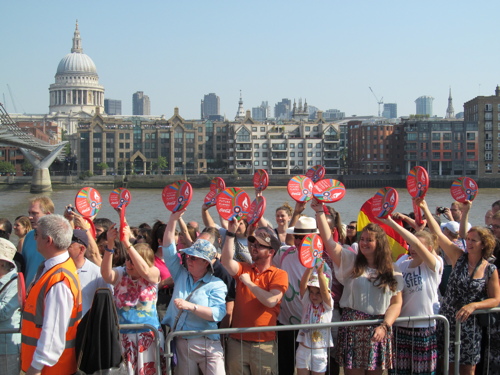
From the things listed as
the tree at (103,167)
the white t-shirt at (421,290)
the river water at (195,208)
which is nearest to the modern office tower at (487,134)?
the river water at (195,208)

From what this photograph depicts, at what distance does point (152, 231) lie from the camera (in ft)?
20.0

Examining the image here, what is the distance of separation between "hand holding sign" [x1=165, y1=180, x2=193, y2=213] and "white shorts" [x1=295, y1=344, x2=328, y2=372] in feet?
5.06

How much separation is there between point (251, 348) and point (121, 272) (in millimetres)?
1143

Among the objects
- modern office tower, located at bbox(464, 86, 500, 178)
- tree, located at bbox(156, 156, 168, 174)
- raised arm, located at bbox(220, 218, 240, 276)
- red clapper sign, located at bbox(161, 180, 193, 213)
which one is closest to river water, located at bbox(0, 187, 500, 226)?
red clapper sign, located at bbox(161, 180, 193, 213)

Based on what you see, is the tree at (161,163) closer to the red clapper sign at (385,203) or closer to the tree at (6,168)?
the tree at (6,168)

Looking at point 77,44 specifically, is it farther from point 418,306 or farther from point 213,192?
point 418,306

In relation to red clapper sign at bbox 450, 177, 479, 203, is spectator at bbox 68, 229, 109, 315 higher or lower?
lower

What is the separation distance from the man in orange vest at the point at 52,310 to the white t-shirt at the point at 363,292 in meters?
2.10

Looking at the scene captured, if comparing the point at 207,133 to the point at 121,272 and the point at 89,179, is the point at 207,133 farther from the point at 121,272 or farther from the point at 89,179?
the point at 121,272

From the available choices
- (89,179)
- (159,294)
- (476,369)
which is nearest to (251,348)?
(159,294)

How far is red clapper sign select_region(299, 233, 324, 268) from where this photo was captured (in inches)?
183

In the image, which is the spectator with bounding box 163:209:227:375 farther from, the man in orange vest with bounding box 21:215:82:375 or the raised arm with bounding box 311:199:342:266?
the man in orange vest with bounding box 21:215:82:375

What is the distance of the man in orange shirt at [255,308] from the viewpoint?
4883 millimetres

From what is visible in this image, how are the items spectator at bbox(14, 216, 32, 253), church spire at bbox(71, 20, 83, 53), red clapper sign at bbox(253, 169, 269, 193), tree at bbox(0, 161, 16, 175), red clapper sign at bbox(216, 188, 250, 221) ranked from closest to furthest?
red clapper sign at bbox(216, 188, 250, 221) → spectator at bbox(14, 216, 32, 253) → red clapper sign at bbox(253, 169, 269, 193) → tree at bbox(0, 161, 16, 175) → church spire at bbox(71, 20, 83, 53)
